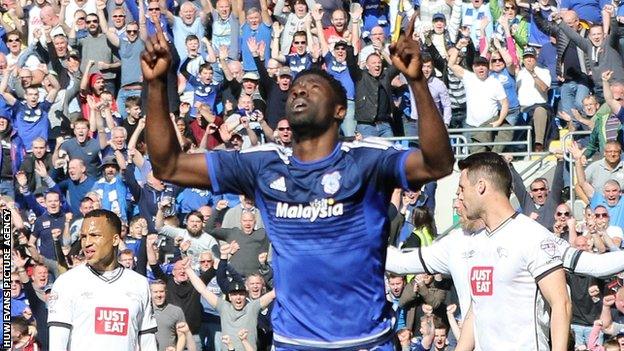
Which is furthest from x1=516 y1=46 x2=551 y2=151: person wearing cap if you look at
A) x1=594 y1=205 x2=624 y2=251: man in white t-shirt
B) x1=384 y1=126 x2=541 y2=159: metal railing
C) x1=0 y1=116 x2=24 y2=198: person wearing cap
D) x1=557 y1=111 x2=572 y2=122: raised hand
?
x1=0 y1=116 x2=24 y2=198: person wearing cap

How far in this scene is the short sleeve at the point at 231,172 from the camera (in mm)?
6980

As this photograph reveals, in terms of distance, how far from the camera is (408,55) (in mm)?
6258

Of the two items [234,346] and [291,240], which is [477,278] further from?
[234,346]

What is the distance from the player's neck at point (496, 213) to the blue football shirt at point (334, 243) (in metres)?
2.45

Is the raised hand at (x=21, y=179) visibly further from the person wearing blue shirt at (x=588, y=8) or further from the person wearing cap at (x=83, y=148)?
the person wearing blue shirt at (x=588, y=8)

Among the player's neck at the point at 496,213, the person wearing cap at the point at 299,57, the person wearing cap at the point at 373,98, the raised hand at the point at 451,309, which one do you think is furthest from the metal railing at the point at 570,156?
the player's neck at the point at 496,213

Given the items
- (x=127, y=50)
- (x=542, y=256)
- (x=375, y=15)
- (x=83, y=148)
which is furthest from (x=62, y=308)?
(x=375, y=15)

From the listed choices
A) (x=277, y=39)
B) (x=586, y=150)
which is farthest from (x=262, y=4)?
(x=586, y=150)

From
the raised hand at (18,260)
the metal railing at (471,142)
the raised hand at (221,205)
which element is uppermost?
the metal railing at (471,142)

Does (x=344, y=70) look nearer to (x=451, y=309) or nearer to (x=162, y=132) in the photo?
(x=451, y=309)

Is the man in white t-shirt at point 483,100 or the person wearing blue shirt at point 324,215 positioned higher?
the person wearing blue shirt at point 324,215

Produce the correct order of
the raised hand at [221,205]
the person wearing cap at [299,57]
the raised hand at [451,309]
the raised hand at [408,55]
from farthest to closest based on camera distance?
the person wearing cap at [299,57]
the raised hand at [221,205]
the raised hand at [451,309]
the raised hand at [408,55]

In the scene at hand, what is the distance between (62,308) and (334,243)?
167 inches

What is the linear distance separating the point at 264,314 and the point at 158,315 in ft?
3.83
